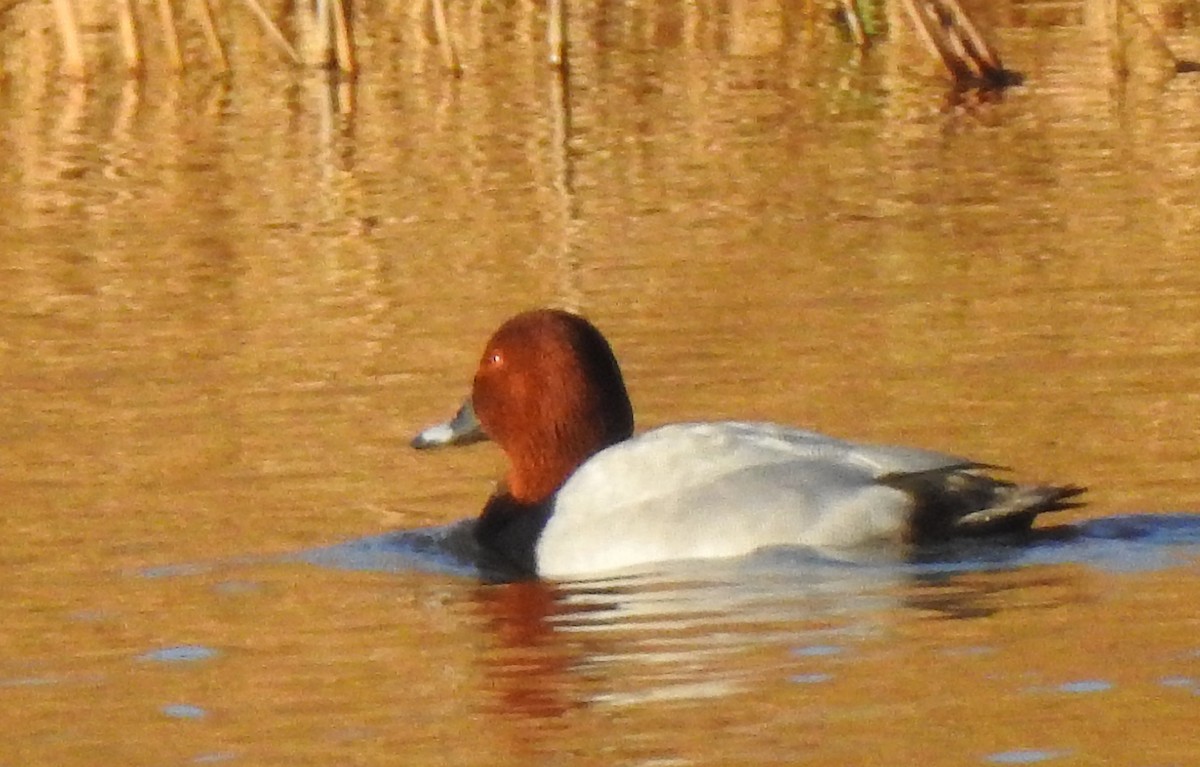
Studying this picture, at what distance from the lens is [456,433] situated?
8.02 meters

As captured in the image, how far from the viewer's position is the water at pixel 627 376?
5.54 meters

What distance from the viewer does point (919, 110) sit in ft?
50.9

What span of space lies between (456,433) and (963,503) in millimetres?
1642

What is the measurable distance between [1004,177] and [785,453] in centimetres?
612

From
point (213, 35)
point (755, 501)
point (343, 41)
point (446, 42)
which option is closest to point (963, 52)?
point (446, 42)

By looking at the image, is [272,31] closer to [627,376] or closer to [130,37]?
[130,37]

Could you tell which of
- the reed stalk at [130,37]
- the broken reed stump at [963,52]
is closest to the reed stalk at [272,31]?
the reed stalk at [130,37]

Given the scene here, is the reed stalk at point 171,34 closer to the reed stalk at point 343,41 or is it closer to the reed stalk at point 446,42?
the reed stalk at point 343,41

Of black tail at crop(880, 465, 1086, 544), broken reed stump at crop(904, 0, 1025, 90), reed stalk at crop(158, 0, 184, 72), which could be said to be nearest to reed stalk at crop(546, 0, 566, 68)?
broken reed stump at crop(904, 0, 1025, 90)

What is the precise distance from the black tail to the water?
117mm

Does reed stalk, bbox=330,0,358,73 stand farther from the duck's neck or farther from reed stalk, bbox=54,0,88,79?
the duck's neck

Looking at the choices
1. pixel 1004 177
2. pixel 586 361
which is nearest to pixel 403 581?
pixel 586 361

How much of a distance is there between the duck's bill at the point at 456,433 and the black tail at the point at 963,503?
147 cm

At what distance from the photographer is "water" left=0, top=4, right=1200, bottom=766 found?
5539 mm
